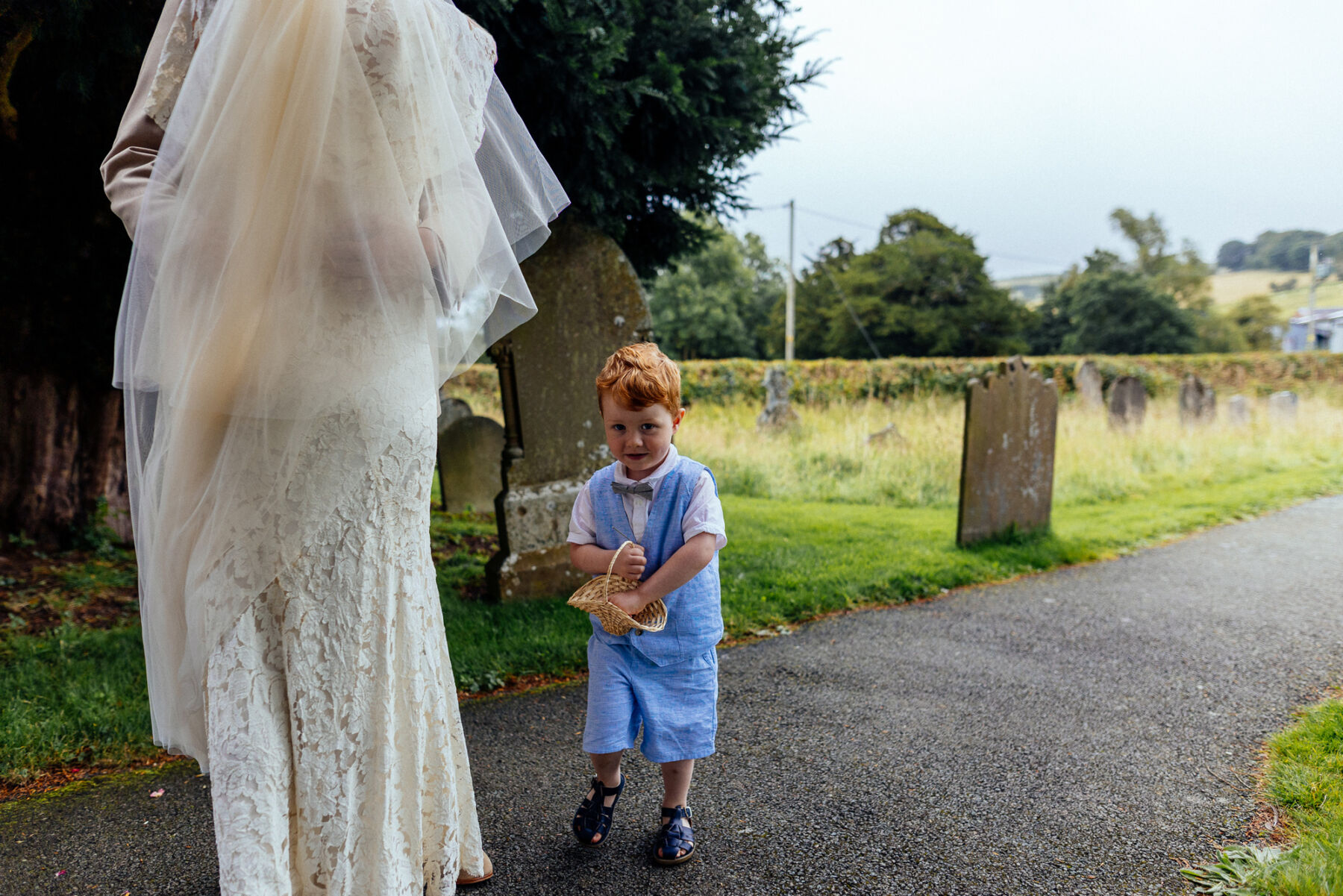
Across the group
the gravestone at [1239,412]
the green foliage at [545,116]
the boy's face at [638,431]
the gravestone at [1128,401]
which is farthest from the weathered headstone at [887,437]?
the boy's face at [638,431]

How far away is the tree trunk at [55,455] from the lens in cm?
579

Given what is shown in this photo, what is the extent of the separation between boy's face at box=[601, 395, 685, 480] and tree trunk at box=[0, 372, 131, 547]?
5.42 m

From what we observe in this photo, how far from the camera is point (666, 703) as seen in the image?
250cm

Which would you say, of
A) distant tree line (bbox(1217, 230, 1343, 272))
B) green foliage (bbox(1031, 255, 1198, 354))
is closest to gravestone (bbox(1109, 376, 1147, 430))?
green foliage (bbox(1031, 255, 1198, 354))

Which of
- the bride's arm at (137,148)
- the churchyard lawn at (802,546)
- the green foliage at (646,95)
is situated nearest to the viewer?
the bride's arm at (137,148)

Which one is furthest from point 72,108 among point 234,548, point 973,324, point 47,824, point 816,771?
point 973,324

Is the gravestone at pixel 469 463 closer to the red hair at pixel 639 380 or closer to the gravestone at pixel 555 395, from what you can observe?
the gravestone at pixel 555 395

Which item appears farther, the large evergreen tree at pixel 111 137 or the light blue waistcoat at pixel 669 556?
the large evergreen tree at pixel 111 137

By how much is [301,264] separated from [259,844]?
1.28 m

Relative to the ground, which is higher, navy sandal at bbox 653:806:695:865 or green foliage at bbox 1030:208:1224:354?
green foliage at bbox 1030:208:1224:354

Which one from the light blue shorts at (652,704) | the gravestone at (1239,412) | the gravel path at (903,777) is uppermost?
the gravestone at (1239,412)

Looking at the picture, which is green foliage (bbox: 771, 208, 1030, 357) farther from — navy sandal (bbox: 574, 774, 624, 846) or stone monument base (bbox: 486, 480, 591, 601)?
navy sandal (bbox: 574, 774, 624, 846)

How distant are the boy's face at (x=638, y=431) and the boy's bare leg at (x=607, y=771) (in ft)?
2.98

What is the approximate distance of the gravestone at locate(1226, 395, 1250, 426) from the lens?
15172 millimetres
